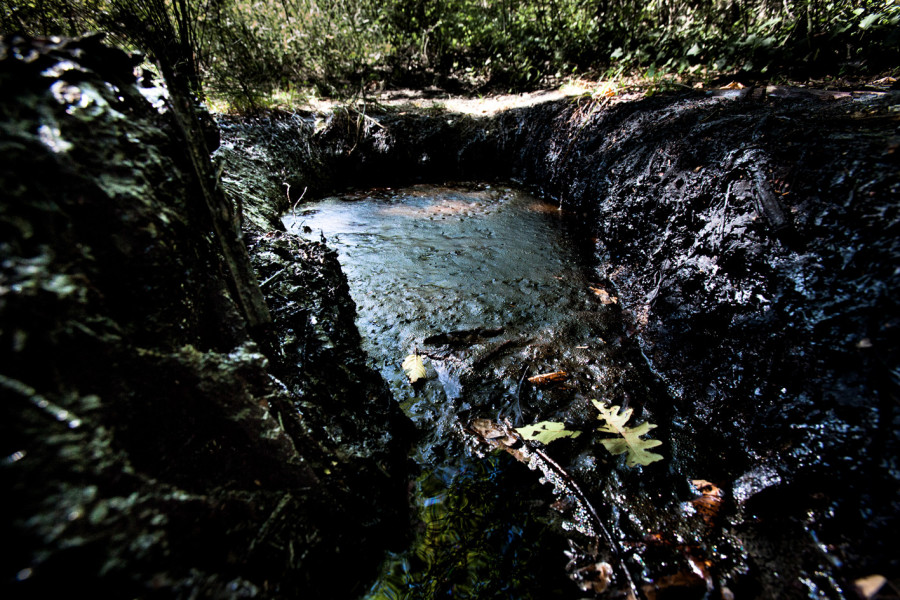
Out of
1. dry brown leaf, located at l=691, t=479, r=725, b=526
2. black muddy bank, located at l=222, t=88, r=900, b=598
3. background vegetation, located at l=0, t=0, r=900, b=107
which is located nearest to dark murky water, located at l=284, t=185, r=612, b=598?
black muddy bank, located at l=222, t=88, r=900, b=598

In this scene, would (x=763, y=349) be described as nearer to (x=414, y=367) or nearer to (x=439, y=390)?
(x=439, y=390)

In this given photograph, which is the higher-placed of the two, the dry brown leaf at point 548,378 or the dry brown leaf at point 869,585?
the dry brown leaf at point 869,585

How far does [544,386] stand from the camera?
74.4 inches

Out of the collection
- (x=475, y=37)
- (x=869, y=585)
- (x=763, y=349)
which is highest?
(x=475, y=37)

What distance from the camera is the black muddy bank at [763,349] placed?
3.62 feet

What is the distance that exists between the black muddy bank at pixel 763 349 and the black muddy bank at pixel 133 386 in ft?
3.54

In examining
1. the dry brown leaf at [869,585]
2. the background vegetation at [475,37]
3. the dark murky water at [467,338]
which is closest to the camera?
the dry brown leaf at [869,585]

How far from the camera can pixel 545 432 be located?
1563 mm

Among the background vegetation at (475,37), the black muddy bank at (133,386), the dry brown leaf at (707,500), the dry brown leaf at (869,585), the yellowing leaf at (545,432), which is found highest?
the background vegetation at (475,37)

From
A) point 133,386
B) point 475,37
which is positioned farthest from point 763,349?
point 475,37

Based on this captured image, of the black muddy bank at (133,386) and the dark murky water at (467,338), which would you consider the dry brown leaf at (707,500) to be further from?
the black muddy bank at (133,386)

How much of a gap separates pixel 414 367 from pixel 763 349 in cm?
159

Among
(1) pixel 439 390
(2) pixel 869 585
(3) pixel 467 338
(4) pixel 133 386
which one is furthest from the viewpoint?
(3) pixel 467 338

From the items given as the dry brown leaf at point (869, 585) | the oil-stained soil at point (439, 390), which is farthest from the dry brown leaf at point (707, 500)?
the dry brown leaf at point (869, 585)
